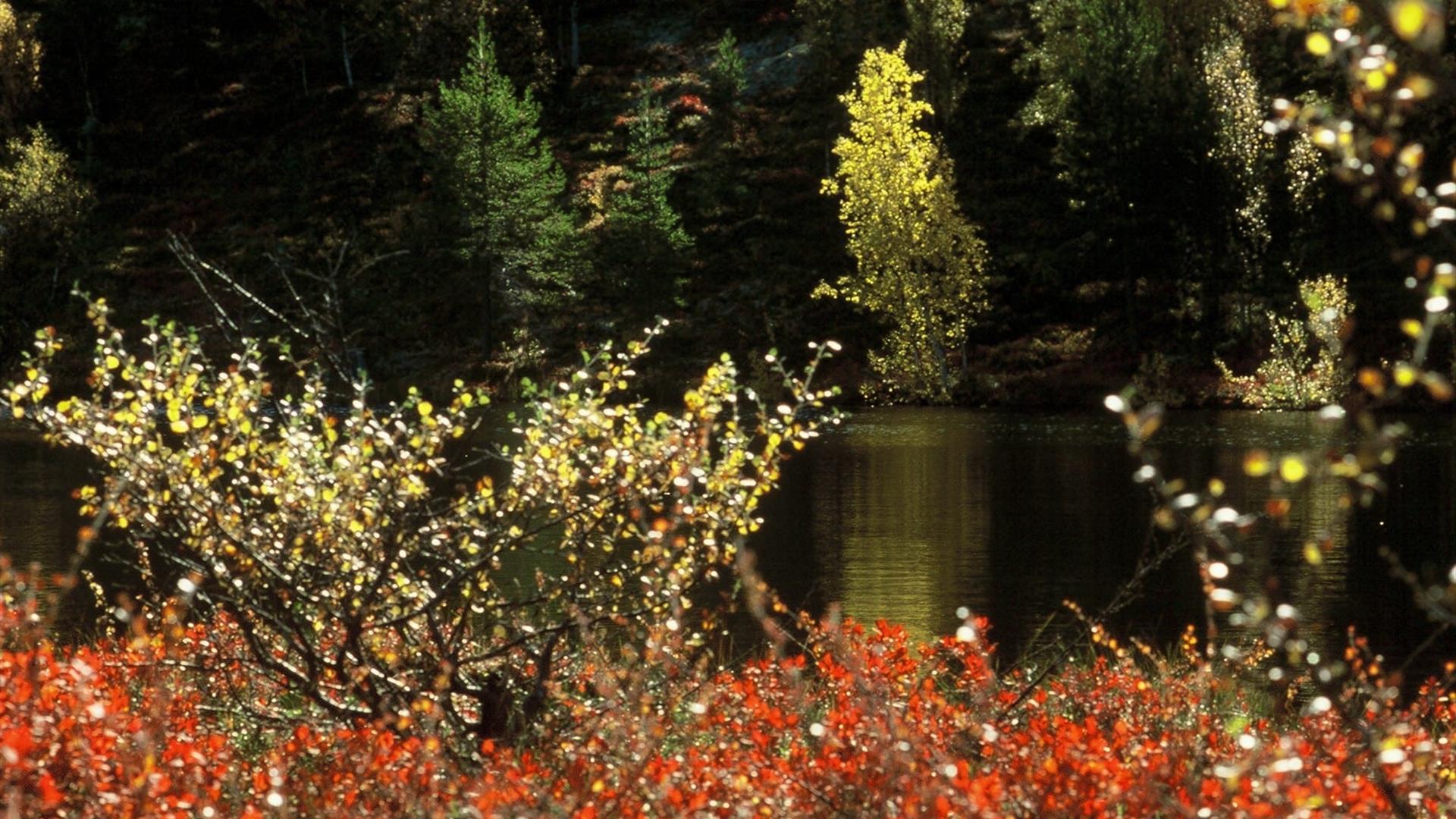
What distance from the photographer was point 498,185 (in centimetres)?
5984

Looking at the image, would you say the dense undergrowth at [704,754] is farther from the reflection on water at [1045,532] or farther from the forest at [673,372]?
the reflection on water at [1045,532]

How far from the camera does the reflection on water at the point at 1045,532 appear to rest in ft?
58.1

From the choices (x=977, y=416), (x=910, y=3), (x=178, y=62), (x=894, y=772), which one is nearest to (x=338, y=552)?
(x=894, y=772)

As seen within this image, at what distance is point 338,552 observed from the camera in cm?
818

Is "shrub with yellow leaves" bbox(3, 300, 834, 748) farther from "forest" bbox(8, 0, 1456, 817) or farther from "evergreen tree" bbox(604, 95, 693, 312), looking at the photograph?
"evergreen tree" bbox(604, 95, 693, 312)

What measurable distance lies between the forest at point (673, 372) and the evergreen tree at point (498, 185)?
7.6 inches

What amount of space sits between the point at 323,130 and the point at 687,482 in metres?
75.4

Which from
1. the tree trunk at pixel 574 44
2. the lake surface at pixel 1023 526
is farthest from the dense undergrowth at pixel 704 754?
the tree trunk at pixel 574 44

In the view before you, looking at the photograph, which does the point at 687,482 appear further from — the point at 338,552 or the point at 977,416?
the point at 977,416

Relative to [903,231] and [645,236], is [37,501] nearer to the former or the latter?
[903,231]

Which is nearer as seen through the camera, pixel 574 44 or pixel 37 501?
pixel 37 501

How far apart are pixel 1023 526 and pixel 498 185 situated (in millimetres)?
38480

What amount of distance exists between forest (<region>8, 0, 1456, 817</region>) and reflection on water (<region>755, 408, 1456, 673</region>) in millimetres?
445

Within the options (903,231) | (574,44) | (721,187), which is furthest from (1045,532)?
(574,44)
